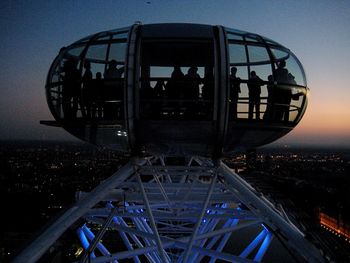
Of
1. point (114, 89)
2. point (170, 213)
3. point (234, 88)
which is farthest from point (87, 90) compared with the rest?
point (170, 213)

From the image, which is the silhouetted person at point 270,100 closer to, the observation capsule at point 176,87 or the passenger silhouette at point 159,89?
the observation capsule at point 176,87

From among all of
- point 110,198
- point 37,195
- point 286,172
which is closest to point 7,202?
point 37,195

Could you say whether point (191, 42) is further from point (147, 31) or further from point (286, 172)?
point (286, 172)

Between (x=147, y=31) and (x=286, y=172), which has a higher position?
(x=147, y=31)

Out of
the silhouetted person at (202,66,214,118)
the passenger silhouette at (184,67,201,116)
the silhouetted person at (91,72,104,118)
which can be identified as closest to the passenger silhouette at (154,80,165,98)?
the passenger silhouette at (184,67,201,116)

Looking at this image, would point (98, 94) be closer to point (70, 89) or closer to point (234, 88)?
point (70, 89)

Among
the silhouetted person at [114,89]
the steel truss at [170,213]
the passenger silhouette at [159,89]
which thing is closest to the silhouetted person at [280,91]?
the steel truss at [170,213]
